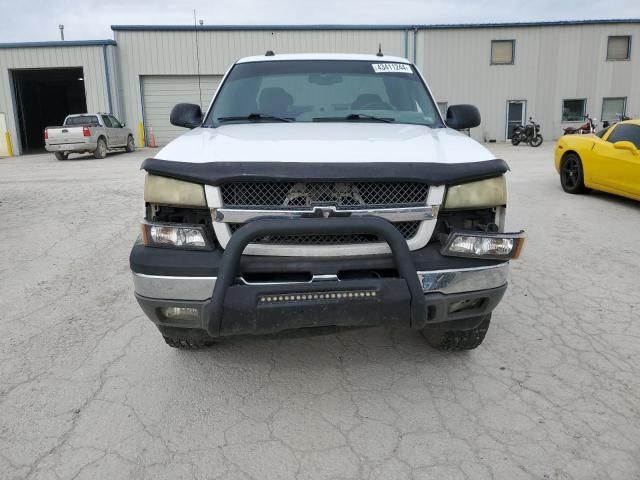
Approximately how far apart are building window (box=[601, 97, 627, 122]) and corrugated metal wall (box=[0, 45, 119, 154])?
22825 mm

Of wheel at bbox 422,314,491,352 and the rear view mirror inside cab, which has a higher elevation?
the rear view mirror inside cab

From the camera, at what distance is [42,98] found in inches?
1241

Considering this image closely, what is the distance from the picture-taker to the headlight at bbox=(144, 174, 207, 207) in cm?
245

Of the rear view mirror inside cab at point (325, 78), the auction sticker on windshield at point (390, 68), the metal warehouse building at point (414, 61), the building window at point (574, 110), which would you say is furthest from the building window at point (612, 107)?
the rear view mirror inside cab at point (325, 78)

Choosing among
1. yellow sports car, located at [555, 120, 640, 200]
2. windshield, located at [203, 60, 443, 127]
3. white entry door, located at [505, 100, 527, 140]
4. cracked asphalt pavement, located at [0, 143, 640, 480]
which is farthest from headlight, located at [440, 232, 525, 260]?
white entry door, located at [505, 100, 527, 140]

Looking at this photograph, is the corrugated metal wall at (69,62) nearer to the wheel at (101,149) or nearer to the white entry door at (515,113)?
the wheel at (101,149)

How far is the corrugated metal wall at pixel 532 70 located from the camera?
24391mm

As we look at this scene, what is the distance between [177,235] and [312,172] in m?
0.70

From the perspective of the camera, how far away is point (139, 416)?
8.79 ft

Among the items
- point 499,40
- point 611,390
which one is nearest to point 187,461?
point 611,390

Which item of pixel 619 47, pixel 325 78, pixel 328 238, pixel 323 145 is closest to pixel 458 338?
pixel 328 238

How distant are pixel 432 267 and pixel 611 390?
135cm

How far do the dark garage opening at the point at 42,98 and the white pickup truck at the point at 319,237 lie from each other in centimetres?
2528

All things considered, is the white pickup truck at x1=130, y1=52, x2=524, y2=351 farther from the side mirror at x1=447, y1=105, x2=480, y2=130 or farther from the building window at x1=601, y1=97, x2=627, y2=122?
the building window at x1=601, y1=97, x2=627, y2=122
